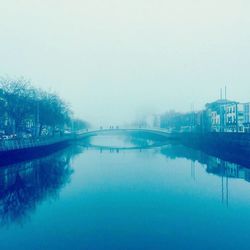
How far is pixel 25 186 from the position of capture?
1497 cm

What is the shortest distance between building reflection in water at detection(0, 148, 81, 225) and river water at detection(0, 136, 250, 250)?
0.03m

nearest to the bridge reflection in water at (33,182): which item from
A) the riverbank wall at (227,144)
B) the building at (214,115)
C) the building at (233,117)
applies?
the riverbank wall at (227,144)

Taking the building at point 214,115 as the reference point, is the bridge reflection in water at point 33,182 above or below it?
below

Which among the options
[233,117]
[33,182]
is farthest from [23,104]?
[233,117]

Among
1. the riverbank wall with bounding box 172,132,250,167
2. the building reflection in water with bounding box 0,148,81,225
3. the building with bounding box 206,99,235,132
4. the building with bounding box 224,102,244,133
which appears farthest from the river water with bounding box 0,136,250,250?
the building with bounding box 206,99,235,132

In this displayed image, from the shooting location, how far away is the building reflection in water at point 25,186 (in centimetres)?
1082

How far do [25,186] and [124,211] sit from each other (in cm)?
630

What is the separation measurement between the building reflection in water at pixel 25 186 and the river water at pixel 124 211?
1.3 inches

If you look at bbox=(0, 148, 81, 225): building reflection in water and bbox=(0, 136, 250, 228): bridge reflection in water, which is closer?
bbox=(0, 148, 81, 225): building reflection in water

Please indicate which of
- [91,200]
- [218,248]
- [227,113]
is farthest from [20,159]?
[227,113]

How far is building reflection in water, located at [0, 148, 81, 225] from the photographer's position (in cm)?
1082

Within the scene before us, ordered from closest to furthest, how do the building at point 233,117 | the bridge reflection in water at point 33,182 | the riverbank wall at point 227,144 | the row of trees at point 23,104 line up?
the bridge reflection in water at point 33,182, the riverbank wall at point 227,144, the row of trees at point 23,104, the building at point 233,117

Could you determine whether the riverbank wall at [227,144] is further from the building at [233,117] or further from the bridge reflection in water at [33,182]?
the building at [233,117]

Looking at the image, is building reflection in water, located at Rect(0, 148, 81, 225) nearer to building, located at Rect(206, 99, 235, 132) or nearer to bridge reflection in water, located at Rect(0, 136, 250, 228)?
bridge reflection in water, located at Rect(0, 136, 250, 228)
